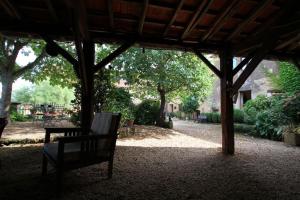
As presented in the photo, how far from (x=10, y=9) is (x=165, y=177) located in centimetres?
392

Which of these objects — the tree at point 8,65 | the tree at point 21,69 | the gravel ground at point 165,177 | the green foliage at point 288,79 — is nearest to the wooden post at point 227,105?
the gravel ground at point 165,177

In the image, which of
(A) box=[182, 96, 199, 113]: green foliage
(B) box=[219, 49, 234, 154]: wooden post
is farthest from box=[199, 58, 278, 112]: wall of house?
(B) box=[219, 49, 234, 154]: wooden post

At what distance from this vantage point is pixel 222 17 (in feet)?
13.9

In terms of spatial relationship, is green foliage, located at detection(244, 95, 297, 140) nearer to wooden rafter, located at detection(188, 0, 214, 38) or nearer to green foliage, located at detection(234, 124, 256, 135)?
green foliage, located at detection(234, 124, 256, 135)

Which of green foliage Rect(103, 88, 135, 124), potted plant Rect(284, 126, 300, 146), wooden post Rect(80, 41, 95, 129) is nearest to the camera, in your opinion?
wooden post Rect(80, 41, 95, 129)

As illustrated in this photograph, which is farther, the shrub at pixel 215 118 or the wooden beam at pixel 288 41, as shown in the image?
the shrub at pixel 215 118

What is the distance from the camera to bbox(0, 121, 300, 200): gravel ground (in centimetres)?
280

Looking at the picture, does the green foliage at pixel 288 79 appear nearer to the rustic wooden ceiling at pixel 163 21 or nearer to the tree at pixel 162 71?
the tree at pixel 162 71

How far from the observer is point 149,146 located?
626 centimetres

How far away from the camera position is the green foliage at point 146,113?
11.2m

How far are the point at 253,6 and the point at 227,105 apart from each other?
225cm

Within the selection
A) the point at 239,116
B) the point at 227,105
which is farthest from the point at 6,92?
the point at 239,116

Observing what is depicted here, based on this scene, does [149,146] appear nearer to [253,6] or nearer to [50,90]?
[253,6]

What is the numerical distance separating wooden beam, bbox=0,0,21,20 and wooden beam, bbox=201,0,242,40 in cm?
375
